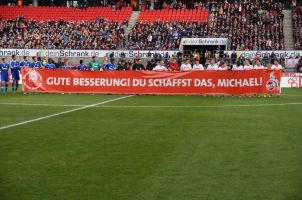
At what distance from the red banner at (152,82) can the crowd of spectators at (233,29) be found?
2058cm

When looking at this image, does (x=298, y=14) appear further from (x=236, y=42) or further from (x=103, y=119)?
(x=103, y=119)

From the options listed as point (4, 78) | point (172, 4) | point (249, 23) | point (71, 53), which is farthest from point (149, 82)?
point (172, 4)

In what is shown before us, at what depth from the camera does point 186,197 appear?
707cm

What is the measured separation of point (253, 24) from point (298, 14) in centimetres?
454

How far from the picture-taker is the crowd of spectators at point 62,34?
50719 mm

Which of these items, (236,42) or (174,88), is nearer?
(174,88)

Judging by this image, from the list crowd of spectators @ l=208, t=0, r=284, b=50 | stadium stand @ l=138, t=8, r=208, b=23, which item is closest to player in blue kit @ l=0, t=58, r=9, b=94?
crowd of spectators @ l=208, t=0, r=284, b=50

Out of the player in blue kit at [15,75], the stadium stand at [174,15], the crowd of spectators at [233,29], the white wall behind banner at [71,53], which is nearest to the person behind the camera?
the player in blue kit at [15,75]

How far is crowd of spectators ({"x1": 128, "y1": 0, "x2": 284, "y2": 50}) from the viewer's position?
Result: 47.2 metres

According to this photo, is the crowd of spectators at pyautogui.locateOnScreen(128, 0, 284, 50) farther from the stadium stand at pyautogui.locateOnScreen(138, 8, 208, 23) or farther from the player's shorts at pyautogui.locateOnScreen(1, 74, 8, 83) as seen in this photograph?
the player's shorts at pyautogui.locateOnScreen(1, 74, 8, 83)

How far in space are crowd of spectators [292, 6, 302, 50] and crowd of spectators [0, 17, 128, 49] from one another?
47.5 ft

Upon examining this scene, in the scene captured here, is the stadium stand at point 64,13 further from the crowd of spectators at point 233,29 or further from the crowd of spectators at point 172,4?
the crowd of spectators at point 233,29

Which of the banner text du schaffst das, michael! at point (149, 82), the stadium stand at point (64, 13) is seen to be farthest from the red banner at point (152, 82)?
the stadium stand at point (64, 13)

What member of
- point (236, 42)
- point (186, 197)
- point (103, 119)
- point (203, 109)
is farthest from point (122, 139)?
point (236, 42)
